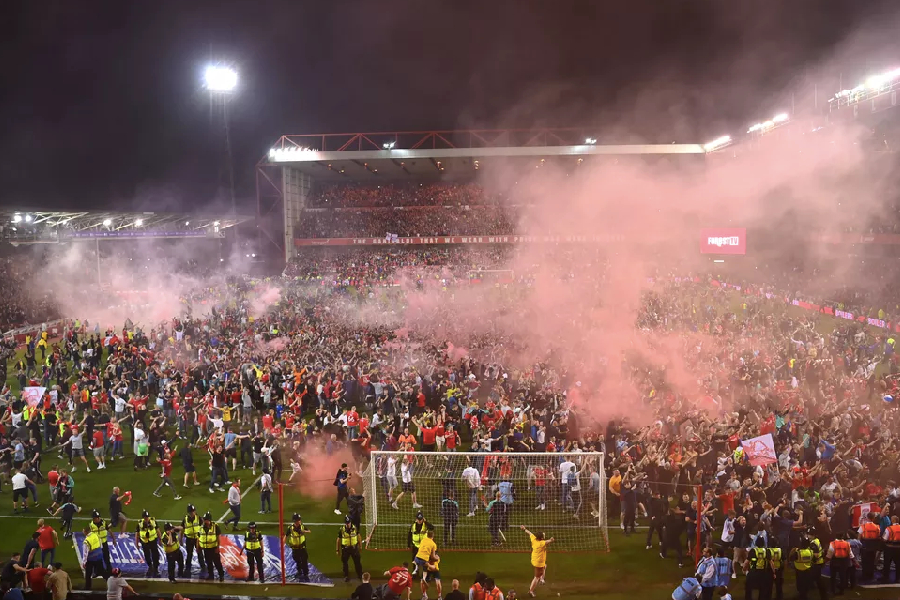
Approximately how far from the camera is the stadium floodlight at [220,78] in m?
21.3

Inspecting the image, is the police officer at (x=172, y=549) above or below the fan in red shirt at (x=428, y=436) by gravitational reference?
below

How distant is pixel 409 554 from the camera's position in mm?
7637

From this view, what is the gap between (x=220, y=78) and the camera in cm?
2138

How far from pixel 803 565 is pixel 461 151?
2178 centimetres

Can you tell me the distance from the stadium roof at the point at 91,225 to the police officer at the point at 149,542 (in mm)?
21482

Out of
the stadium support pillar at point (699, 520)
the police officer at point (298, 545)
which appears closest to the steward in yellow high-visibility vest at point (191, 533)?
the police officer at point (298, 545)

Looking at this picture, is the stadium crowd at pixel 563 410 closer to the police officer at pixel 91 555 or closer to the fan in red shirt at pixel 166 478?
the fan in red shirt at pixel 166 478

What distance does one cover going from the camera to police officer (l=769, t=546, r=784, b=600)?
6.17 meters

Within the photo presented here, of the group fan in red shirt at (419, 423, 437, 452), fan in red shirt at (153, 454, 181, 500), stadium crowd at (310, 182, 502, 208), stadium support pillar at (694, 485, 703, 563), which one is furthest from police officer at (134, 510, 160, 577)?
stadium crowd at (310, 182, 502, 208)

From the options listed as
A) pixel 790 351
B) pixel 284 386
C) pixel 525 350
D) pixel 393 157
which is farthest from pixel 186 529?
pixel 393 157

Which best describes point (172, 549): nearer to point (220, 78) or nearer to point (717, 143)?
point (220, 78)

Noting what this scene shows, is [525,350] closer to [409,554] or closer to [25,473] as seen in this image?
[409,554]

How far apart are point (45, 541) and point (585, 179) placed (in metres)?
23.9

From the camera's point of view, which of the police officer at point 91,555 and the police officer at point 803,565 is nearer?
the police officer at point 803,565
